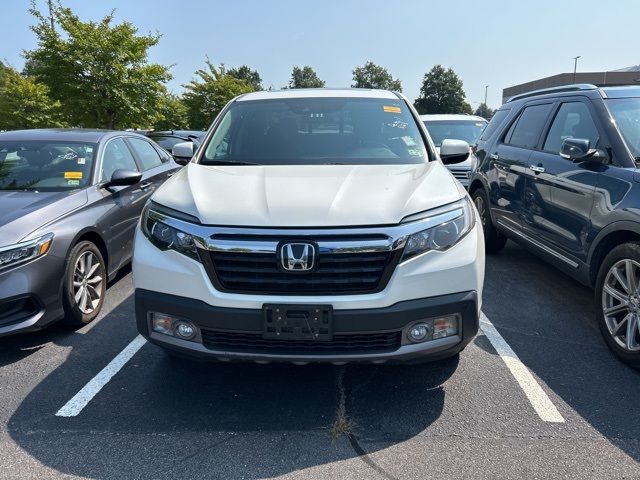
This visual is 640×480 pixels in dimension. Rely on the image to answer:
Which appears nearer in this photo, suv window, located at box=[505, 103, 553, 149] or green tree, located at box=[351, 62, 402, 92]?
suv window, located at box=[505, 103, 553, 149]

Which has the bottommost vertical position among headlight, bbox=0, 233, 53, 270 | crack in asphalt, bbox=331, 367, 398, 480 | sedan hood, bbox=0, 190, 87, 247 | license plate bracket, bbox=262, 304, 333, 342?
crack in asphalt, bbox=331, 367, 398, 480

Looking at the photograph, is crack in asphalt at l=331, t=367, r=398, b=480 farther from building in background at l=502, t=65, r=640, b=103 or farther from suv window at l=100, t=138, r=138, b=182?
building in background at l=502, t=65, r=640, b=103

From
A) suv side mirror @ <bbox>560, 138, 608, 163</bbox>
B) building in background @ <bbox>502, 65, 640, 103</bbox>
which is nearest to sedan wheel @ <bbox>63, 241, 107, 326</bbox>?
suv side mirror @ <bbox>560, 138, 608, 163</bbox>

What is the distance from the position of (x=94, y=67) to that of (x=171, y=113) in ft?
20.5

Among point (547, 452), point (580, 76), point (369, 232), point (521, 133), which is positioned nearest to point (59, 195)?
point (369, 232)

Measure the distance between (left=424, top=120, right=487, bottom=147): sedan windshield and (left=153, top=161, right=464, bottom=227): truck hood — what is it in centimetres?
706

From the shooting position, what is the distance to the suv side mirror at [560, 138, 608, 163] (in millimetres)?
3602

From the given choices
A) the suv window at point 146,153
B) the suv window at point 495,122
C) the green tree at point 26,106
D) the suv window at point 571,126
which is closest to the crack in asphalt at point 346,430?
the suv window at point 571,126

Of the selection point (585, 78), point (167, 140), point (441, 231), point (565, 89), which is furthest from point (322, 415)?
point (585, 78)

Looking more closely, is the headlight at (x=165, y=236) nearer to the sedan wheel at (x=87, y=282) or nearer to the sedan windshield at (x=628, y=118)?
the sedan wheel at (x=87, y=282)

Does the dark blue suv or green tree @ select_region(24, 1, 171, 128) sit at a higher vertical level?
green tree @ select_region(24, 1, 171, 128)

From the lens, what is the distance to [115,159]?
16.6 feet

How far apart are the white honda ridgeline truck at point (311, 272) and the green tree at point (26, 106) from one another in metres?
20.7

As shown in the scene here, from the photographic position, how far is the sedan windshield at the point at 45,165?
4359 millimetres
